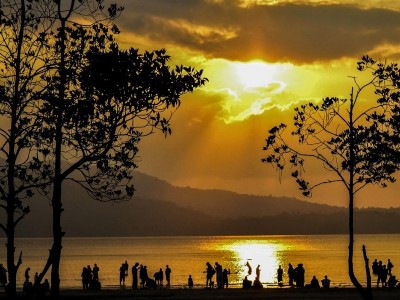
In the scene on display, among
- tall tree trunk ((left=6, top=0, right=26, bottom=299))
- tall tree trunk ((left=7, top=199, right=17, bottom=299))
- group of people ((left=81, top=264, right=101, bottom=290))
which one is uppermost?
tall tree trunk ((left=6, top=0, right=26, bottom=299))

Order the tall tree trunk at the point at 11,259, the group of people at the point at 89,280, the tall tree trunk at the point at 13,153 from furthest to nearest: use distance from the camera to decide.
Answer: the group of people at the point at 89,280
the tall tree trunk at the point at 13,153
the tall tree trunk at the point at 11,259

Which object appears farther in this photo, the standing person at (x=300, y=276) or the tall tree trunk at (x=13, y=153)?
the standing person at (x=300, y=276)

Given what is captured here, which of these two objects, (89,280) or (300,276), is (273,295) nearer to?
(300,276)

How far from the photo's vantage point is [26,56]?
3066 centimetres

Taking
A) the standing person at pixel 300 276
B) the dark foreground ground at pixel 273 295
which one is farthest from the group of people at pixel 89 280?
the standing person at pixel 300 276

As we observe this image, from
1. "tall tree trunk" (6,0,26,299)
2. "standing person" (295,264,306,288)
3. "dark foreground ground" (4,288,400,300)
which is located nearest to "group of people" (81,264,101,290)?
"dark foreground ground" (4,288,400,300)

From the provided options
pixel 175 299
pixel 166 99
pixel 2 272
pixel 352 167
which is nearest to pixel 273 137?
pixel 352 167

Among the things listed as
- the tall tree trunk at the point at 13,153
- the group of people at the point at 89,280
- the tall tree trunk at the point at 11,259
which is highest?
the tall tree trunk at the point at 13,153

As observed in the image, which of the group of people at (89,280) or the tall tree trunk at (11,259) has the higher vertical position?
the tall tree trunk at (11,259)

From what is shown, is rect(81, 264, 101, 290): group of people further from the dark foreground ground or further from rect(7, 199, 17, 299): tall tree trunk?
rect(7, 199, 17, 299): tall tree trunk

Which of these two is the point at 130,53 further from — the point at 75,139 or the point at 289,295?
the point at 289,295

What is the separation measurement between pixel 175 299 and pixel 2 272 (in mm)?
23960

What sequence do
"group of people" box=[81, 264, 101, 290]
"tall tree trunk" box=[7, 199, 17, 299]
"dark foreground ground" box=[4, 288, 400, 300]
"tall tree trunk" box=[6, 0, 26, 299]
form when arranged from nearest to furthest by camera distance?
"tall tree trunk" box=[7, 199, 17, 299] < "tall tree trunk" box=[6, 0, 26, 299] < "dark foreground ground" box=[4, 288, 400, 300] < "group of people" box=[81, 264, 101, 290]

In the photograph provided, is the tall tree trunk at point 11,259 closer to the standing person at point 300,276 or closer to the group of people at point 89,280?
the group of people at point 89,280
